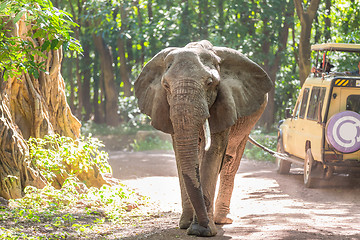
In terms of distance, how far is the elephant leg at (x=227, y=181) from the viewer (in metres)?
8.17

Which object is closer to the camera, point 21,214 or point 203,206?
point 203,206

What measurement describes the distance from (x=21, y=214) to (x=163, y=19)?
16.1 metres

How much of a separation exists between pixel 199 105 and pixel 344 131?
16.9 feet

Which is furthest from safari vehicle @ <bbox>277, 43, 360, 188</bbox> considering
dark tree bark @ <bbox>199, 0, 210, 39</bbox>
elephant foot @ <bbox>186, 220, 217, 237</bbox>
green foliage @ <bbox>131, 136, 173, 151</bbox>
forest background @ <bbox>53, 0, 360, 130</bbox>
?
dark tree bark @ <bbox>199, 0, 210, 39</bbox>

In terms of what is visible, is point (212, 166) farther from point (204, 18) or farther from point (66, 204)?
point (204, 18)

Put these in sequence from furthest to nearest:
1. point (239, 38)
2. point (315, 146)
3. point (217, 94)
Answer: point (239, 38)
point (315, 146)
point (217, 94)

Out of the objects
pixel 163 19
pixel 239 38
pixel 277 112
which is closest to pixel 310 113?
pixel 239 38

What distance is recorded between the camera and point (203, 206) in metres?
6.41

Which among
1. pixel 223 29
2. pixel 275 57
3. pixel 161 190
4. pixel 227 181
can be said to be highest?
pixel 223 29

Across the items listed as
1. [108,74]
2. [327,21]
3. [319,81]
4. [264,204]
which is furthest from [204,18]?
[264,204]

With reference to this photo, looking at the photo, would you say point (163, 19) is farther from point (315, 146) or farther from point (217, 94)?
point (217, 94)

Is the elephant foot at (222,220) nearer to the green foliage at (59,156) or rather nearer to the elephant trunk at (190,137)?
the elephant trunk at (190,137)

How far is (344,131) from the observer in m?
10.7

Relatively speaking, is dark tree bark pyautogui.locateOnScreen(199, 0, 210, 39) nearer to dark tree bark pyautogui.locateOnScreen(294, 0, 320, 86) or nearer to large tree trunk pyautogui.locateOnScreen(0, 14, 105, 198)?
dark tree bark pyautogui.locateOnScreen(294, 0, 320, 86)
